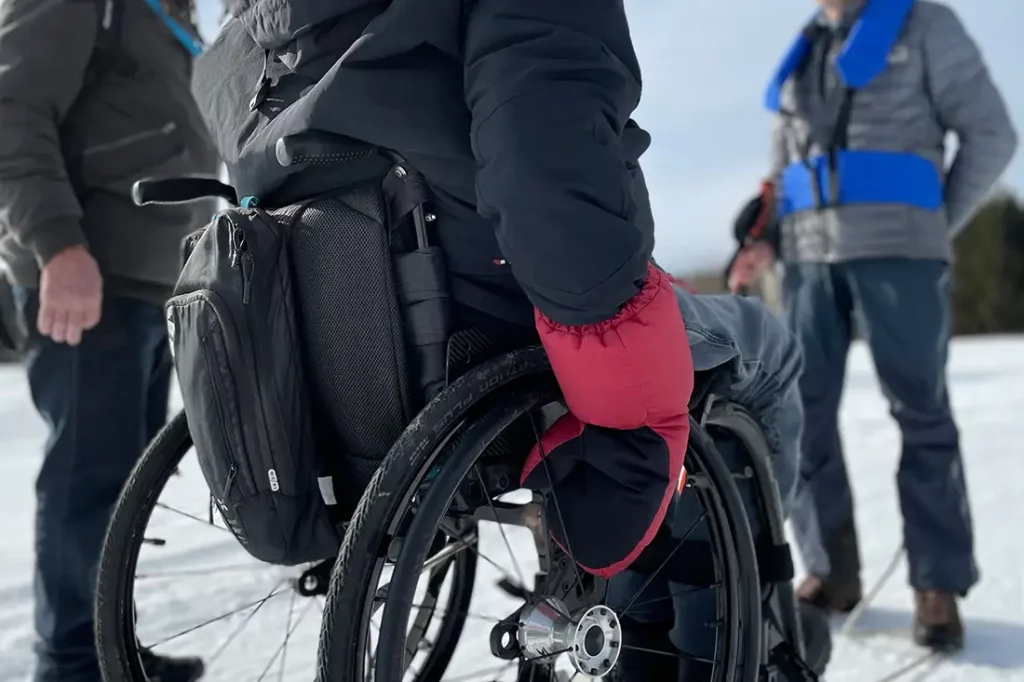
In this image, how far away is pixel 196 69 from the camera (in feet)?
4.42

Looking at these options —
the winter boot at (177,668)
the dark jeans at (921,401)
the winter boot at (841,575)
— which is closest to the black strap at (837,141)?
the dark jeans at (921,401)

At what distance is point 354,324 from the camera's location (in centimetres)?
107

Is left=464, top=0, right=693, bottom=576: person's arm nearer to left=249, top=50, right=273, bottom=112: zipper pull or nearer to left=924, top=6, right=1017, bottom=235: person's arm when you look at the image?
left=249, top=50, right=273, bottom=112: zipper pull

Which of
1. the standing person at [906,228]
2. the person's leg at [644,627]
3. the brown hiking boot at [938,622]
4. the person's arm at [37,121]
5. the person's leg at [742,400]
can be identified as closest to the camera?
the person's leg at [742,400]

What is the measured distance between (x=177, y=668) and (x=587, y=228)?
1.31 metres

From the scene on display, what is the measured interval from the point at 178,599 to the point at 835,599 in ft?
5.63

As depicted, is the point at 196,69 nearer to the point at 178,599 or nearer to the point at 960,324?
the point at 178,599

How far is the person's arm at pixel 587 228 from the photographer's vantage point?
3.11 feet

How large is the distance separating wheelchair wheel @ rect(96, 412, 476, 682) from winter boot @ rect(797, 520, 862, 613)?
1026mm

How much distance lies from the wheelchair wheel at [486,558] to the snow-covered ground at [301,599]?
438 mm

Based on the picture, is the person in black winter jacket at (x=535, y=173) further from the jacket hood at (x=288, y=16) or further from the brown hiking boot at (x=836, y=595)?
the brown hiking boot at (x=836, y=595)

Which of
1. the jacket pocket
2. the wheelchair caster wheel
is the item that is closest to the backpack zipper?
the wheelchair caster wheel

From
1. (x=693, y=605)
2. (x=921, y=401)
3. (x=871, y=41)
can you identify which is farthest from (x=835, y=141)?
(x=693, y=605)

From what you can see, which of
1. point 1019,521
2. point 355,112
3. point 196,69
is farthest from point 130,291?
point 1019,521
